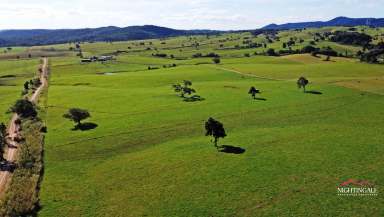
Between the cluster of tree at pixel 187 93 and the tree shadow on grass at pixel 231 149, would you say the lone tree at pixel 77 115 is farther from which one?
the tree shadow on grass at pixel 231 149

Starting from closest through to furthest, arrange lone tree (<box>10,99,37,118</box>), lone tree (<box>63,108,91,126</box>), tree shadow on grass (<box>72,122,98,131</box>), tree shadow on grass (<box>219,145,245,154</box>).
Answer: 1. tree shadow on grass (<box>219,145,245,154</box>)
2. tree shadow on grass (<box>72,122,98,131</box>)
3. lone tree (<box>63,108,91,126</box>)
4. lone tree (<box>10,99,37,118</box>)

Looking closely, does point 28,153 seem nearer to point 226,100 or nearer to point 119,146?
point 119,146

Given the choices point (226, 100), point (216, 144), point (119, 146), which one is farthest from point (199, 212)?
point (226, 100)

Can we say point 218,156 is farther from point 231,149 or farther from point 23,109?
point 23,109

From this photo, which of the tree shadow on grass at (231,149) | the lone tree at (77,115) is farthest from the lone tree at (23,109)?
the tree shadow on grass at (231,149)

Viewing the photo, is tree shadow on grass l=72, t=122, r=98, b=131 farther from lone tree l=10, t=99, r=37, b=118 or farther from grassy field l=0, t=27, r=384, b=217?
lone tree l=10, t=99, r=37, b=118

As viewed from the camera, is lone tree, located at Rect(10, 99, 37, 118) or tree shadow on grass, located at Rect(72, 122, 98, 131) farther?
lone tree, located at Rect(10, 99, 37, 118)

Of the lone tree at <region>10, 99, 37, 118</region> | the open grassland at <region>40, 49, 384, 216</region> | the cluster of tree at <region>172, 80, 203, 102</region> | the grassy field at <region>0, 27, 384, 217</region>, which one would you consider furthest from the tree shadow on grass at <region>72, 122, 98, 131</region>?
the cluster of tree at <region>172, 80, 203, 102</region>

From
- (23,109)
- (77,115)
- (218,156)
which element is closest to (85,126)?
(77,115)
